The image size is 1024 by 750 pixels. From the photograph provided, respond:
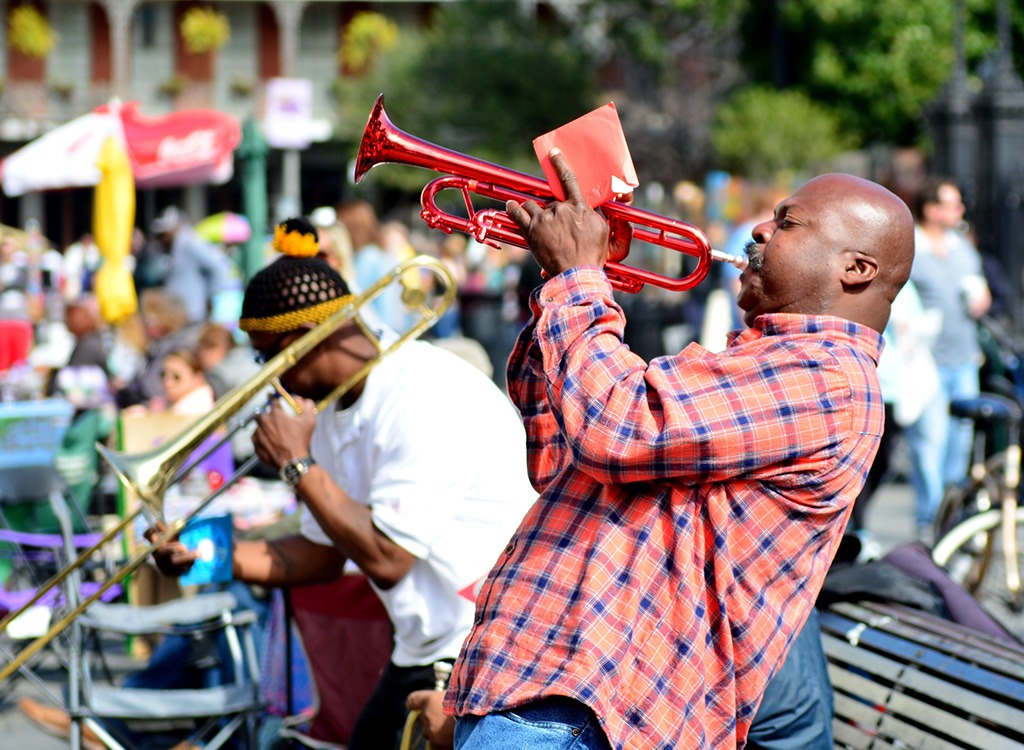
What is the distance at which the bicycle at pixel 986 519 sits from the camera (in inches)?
229

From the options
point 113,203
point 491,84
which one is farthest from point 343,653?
point 491,84

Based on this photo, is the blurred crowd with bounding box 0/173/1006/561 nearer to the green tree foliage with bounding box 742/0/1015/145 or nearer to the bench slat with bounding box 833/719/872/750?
the bench slat with bounding box 833/719/872/750

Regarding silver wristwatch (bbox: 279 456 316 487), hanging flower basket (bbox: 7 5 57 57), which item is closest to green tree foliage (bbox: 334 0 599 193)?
hanging flower basket (bbox: 7 5 57 57)

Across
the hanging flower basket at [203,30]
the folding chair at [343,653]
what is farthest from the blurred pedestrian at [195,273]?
the hanging flower basket at [203,30]

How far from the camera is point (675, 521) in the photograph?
78.5 inches

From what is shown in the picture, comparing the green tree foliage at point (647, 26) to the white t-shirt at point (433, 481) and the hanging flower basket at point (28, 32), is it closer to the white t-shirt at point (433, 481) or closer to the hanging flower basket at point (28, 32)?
the hanging flower basket at point (28, 32)

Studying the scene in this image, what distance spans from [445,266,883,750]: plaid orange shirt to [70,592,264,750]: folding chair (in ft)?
6.46

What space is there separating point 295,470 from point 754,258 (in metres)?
1.18

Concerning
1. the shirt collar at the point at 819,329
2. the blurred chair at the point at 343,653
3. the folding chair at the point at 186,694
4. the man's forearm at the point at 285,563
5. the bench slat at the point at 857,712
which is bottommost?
the folding chair at the point at 186,694

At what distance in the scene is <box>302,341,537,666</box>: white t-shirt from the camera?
2.96m

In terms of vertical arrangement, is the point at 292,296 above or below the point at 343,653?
above

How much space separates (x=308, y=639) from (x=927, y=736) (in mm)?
1552

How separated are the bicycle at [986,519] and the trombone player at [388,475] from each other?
10.2ft

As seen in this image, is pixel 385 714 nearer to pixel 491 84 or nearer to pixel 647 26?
pixel 647 26
